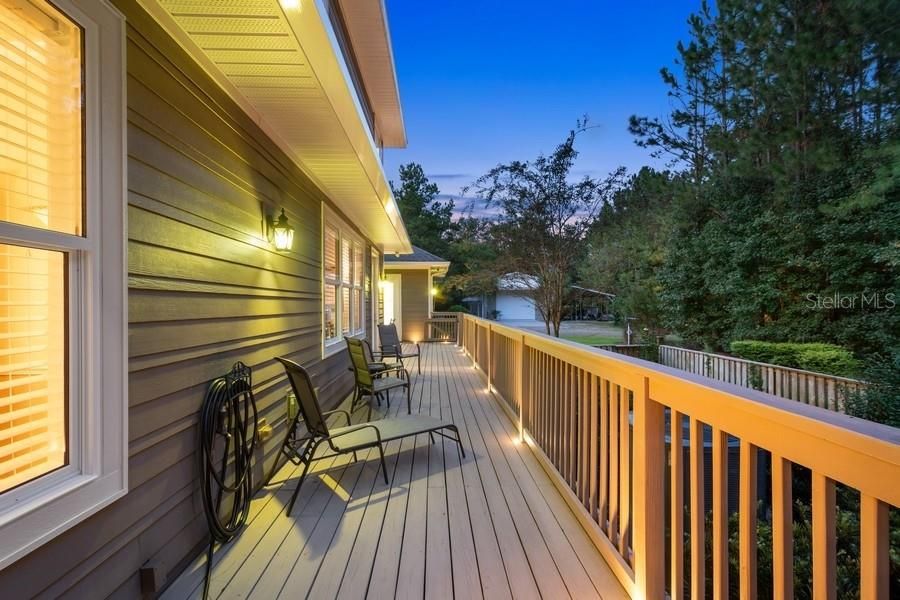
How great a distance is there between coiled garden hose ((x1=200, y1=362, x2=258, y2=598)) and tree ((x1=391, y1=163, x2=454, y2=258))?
26.6 metres

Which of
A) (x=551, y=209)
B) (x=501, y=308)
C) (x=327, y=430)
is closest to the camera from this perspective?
(x=327, y=430)

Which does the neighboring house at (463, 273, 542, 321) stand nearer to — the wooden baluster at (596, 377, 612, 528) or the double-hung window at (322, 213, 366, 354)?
the double-hung window at (322, 213, 366, 354)

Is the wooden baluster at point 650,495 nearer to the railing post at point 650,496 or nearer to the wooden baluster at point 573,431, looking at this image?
the railing post at point 650,496

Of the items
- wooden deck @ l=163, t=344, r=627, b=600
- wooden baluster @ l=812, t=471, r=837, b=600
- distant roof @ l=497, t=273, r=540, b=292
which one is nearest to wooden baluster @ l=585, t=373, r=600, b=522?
wooden deck @ l=163, t=344, r=627, b=600

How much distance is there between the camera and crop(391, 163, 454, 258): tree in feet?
97.6

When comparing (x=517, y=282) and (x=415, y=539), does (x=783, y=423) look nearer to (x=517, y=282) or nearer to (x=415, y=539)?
(x=415, y=539)

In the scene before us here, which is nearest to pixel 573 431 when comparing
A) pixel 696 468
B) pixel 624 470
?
pixel 624 470

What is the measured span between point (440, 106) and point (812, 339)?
17.7 m

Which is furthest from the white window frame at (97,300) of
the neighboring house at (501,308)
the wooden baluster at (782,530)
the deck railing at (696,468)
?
the neighboring house at (501,308)

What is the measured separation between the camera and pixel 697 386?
54.3 inches

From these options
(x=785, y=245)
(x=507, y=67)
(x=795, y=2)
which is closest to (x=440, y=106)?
(x=507, y=67)

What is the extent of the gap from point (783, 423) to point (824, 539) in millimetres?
240

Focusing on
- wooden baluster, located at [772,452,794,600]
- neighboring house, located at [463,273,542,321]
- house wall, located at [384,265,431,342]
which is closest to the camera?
wooden baluster, located at [772,452,794,600]

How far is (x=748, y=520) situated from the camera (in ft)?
3.90
